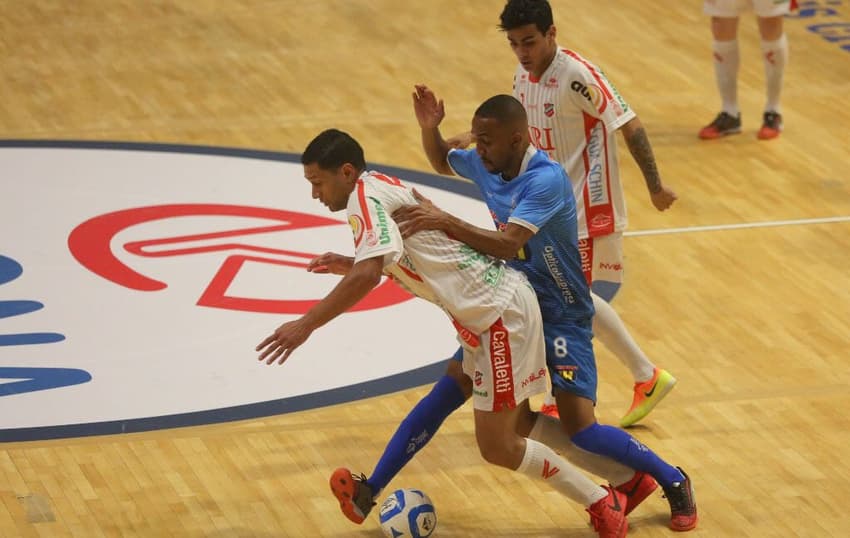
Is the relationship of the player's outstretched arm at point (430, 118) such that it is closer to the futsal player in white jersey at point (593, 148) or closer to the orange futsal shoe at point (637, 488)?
the futsal player in white jersey at point (593, 148)

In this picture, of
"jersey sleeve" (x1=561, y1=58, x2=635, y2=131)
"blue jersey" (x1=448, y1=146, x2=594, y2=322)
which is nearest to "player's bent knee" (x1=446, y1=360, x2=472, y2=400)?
"blue jersey" (x1=448, y1=146, x2=594, y2=322)

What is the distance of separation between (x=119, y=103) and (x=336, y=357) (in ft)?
14.2

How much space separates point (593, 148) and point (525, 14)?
72cm

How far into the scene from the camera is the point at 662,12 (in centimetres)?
1341

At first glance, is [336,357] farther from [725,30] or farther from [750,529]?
[725,30]

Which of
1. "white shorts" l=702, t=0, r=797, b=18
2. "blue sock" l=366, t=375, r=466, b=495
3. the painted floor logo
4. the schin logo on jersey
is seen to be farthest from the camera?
"white shorts" l=702, t=0, r=797, b=18

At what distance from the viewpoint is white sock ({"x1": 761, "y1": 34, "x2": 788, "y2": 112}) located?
1072 centimetres

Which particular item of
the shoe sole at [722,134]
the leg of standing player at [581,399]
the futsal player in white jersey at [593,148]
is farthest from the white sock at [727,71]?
the leg of standing player at [581,399]

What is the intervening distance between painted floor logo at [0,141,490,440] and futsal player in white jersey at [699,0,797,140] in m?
2.19

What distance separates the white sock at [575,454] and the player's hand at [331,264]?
1.01 m

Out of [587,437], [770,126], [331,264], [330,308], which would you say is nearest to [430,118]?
[331,264]

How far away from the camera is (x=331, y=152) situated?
17.3 ft

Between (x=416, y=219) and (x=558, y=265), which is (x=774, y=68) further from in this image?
(x=416, y=219)

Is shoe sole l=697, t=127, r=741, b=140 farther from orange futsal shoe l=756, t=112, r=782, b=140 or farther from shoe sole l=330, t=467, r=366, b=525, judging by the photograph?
shoe sole l=330, t=467, r=366, b=525
